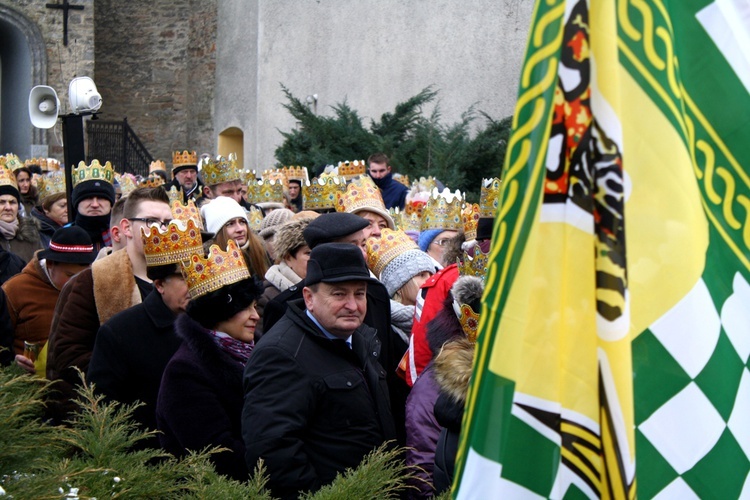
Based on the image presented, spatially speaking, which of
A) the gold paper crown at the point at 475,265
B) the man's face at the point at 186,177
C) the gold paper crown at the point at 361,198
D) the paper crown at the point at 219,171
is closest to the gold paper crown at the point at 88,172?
the paper crown at the point at 219,171

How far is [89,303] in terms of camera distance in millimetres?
5020

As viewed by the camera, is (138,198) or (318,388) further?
(138,198)

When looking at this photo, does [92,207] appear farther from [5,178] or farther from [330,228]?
[330,228]

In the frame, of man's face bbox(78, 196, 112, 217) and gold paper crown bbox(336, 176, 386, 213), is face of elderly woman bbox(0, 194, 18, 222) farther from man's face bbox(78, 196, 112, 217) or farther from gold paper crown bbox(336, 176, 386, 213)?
gold paper crown bbox(336, 176, 386, 213)

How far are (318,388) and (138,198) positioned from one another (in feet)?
6.89

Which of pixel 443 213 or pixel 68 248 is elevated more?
pixel 443 213

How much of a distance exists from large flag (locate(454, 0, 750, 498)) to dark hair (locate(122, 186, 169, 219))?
12.4 feet

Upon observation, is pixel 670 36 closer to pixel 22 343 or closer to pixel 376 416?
pixel 376 416

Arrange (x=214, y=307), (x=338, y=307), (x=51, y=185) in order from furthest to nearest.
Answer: (x=51, y=185), (x=214, y=307), (x=338, y=307)

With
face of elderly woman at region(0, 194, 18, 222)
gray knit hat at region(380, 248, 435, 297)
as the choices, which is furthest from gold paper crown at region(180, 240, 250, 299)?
face of elderly woman at region(0, 194, 18, 222)

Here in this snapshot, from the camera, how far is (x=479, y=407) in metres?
1.84

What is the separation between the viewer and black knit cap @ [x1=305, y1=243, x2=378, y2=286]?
3928 mm

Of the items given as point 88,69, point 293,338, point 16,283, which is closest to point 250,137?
point 88,69

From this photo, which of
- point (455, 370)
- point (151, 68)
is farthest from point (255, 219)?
point (151, 68)
